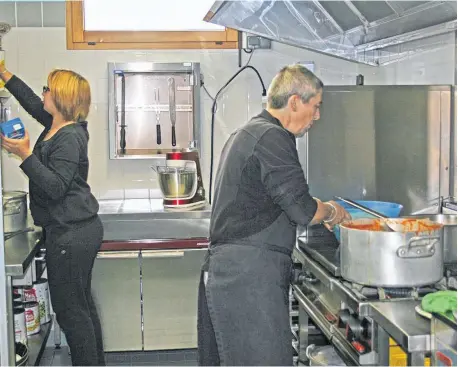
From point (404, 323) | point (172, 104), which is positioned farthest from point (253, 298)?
point (172, 104)

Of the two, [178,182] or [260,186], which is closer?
[260,186]

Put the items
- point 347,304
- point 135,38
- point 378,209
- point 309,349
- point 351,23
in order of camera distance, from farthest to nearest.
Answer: point 135,38 < point 351,23 < point 378,209 < point 309,349 < point 347,304

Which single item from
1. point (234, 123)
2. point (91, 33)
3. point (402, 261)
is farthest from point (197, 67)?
point (402, 261)

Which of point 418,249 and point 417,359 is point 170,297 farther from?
point 417,359

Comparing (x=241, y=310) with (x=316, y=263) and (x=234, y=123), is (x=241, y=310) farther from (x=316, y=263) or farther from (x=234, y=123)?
(x=234, y=123)

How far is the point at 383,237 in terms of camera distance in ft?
6.13

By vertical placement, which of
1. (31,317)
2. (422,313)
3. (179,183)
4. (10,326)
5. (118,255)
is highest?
(179,183)

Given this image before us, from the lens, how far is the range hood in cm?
249

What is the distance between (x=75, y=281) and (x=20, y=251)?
24 centimetres

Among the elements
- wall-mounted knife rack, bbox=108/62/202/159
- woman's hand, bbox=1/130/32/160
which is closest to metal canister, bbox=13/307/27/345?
woman's hand, bbox=1/130/32/160

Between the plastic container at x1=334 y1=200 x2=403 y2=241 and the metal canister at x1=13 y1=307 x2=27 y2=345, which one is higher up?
the plastic container at x1=334 y1=200 x2=403 y2=241

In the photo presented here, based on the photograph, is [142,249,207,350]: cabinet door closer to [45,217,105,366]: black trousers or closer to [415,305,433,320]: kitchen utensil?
[45,217,105,366]: black trousers

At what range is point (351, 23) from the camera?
9.54 ft

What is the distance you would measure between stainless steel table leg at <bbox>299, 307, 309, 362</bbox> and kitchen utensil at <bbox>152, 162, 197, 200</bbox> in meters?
0.94
